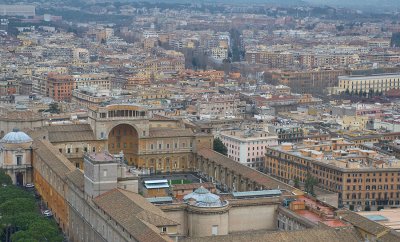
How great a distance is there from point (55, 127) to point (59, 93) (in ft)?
98.4

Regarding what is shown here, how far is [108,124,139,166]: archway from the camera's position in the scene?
58.4m

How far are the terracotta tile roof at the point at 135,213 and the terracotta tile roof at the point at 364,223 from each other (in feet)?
22.1

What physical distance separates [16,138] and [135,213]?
20.4 meters

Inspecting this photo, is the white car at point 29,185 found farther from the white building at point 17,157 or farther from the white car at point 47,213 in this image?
the white car at point 47,213

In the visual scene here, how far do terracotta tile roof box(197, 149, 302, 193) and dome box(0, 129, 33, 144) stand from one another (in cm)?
1039

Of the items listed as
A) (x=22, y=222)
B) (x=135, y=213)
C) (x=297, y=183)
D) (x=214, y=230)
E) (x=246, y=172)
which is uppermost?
(x=135, y=213)

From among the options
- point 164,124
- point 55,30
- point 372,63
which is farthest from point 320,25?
point 164,124

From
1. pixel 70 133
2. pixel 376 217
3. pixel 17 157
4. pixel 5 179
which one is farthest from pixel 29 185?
pixel 376 217

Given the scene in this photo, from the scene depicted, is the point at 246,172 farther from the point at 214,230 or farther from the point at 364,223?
the point at 364,223

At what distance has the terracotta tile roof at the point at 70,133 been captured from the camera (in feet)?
185

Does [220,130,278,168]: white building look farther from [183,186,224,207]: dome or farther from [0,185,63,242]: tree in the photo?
[183,186,224,207]: dome

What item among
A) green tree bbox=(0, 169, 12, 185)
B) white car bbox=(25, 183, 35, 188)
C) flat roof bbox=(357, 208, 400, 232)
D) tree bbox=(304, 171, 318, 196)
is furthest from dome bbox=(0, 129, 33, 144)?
flat roof bbox=(357, 208, 400, 232)

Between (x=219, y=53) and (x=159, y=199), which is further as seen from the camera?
(x=219, y=53)

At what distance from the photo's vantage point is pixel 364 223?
34.6 m
